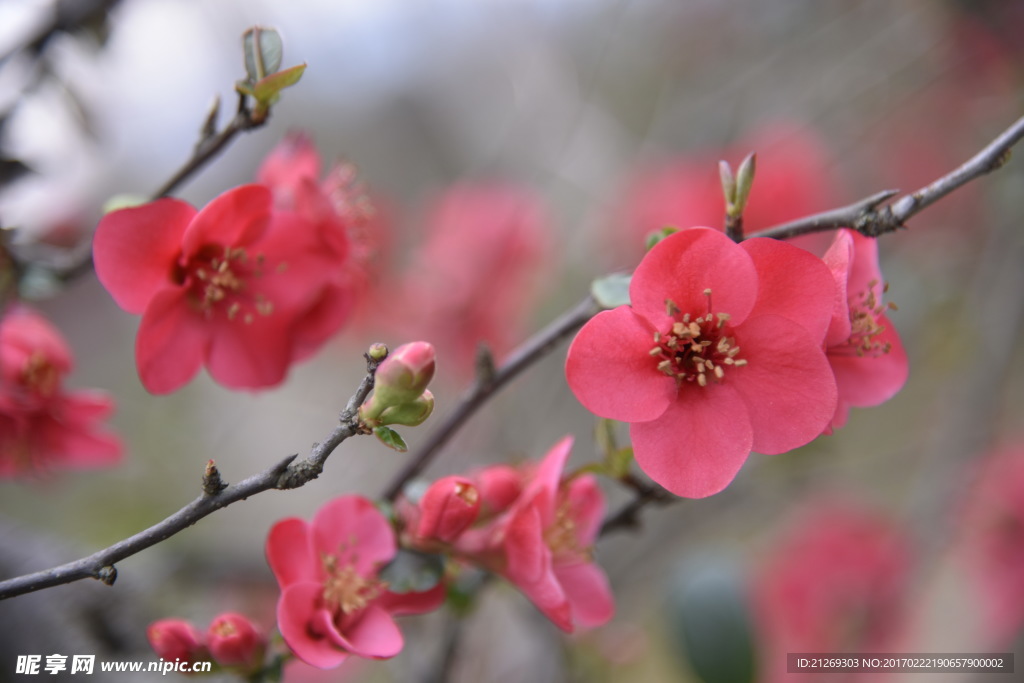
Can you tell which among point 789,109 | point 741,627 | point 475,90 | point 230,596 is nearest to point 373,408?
point 741,627

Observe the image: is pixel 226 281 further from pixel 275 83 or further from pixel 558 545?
pixel 558 545

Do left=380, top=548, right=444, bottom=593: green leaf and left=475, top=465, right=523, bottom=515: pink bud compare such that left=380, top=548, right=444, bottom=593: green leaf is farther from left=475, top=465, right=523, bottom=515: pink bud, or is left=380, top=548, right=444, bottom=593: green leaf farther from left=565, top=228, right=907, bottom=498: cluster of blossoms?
left=565, top=228, right=907, bottom=498: cluster of blossoms

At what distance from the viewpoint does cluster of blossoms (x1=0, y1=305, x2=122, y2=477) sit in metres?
Result: 0.58

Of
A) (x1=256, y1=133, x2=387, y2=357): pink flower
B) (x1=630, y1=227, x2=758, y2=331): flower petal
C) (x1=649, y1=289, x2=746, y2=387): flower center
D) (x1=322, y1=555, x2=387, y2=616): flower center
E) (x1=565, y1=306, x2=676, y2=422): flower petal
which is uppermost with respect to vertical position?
(x1=256, y1=133, x2=387, y2=357): pink flower

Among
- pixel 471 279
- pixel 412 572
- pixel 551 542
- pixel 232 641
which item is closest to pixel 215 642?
pixel 232 641

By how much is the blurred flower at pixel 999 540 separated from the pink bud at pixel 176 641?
48.7 inches

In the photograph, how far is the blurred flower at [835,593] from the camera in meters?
1.23

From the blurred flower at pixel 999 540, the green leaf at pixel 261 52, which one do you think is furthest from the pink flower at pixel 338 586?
the blurred flower at pixel 999 540

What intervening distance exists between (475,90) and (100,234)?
6.55 ft

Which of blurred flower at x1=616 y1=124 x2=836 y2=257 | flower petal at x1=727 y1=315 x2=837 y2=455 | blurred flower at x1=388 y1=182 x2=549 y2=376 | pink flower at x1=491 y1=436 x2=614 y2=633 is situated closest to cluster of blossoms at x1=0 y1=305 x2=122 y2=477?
pink flower at x1=491 y1=436 x2=614 y2=633

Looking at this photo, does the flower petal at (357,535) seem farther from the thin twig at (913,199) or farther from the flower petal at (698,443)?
the thin twig at (913,199)

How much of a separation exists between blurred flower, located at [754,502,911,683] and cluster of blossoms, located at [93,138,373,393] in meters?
1.00

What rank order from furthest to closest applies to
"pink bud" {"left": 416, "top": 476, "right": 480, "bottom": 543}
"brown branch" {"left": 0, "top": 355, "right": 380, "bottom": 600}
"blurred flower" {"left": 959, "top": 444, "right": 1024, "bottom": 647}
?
"blurred flower" {"left": 959, "top": 444, "right": 1024, "bottom": 647}, "pink bud" {"left": 416, "top": 476, "right": 480, "bottom": 543}, "brown branch" {"left": 0, "top": 355, "right": 380, "bottom": 600}

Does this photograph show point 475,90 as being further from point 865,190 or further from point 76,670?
point 76,670
